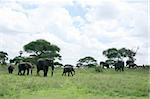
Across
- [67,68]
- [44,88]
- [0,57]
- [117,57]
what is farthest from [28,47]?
[44,88]

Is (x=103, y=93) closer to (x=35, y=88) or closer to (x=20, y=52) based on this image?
(x=35, y=88)

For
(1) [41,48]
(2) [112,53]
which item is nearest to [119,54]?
(2) [112,53]

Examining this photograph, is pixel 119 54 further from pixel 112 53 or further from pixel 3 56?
pixel 3 56

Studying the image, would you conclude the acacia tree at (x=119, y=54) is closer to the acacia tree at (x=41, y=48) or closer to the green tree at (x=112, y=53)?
the green tree at (x=112, y=53)

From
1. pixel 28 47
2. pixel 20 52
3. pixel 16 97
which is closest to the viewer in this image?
pixel 16 97

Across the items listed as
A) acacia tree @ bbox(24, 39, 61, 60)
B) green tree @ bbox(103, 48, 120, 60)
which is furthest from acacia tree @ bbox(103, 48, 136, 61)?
acacia tree @ bbox(24, 39, 61, 60)

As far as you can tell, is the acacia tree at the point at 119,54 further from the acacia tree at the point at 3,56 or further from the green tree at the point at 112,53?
the acacia tree at the point at 3,56

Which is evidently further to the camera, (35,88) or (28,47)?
(28,47)

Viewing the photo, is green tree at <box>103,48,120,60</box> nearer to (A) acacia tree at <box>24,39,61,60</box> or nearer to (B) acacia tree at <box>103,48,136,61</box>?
(B) acacia tree at <box>103,48,136,61</box>

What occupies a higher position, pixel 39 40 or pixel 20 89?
pixel 39 40

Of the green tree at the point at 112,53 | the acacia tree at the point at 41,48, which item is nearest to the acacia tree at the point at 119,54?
the green tree at the point at 112,53

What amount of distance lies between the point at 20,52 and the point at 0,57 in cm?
441

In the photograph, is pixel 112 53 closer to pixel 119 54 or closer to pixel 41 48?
pixel 119 54

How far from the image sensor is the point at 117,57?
93.8 meters
